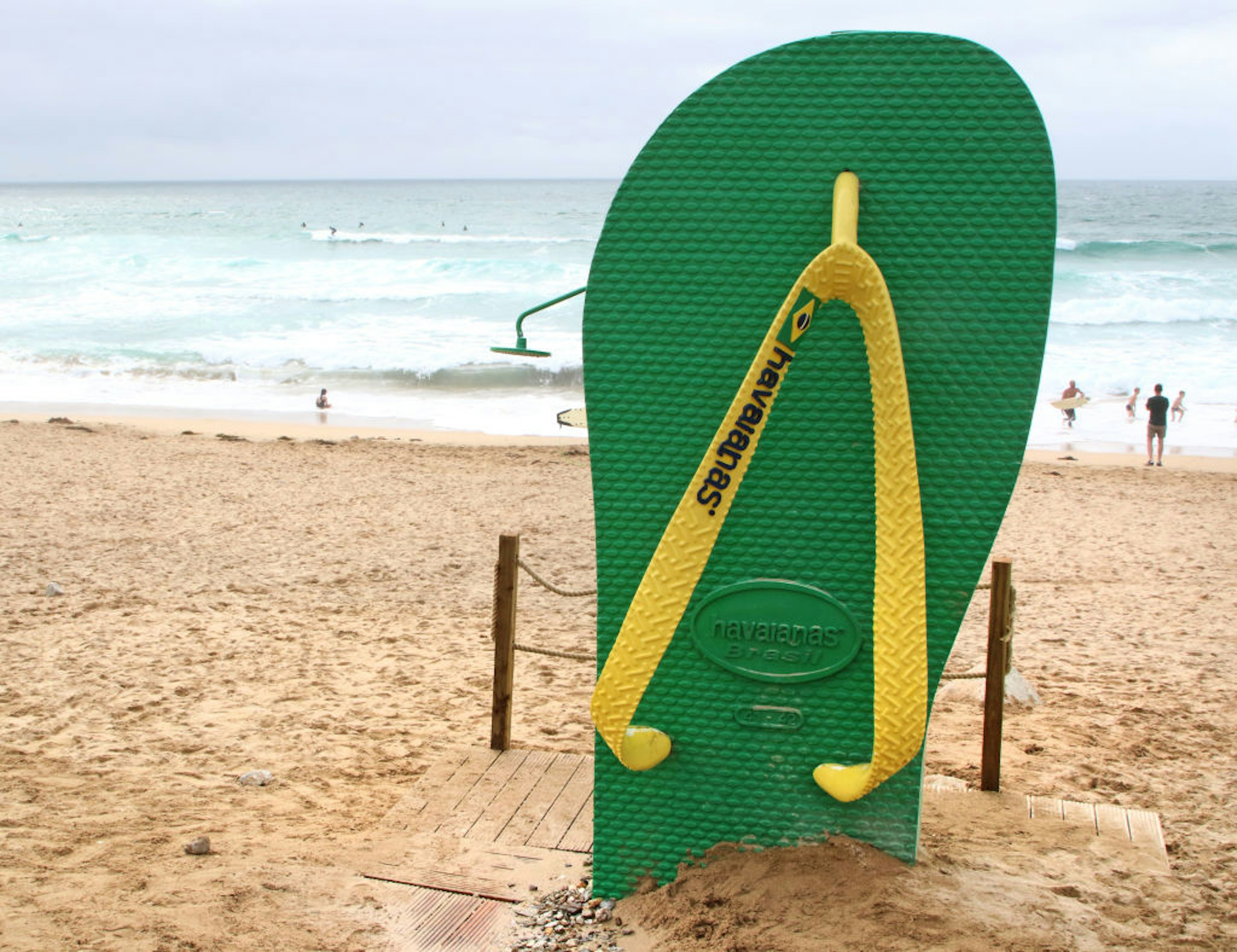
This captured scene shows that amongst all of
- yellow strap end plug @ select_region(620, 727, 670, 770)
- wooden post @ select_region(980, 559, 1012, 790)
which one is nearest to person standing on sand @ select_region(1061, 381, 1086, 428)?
wooden post @ select_region(980, 559, 1012, 790)

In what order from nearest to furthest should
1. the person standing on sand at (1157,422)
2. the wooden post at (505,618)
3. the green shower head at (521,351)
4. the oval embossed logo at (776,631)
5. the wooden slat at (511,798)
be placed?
the oval embossed logo at (776,631) < the green shower head at (521,351) < the wooden slat at (511,798) < the wooden post at (505,618) < the person standing on sand at (1157,422)

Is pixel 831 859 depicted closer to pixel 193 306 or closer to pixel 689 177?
pixel 689 177

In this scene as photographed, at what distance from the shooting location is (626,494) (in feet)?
9.84

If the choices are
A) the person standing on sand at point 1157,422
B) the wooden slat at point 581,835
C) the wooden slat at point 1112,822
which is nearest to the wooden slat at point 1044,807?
the wooden slat at point 1112,822

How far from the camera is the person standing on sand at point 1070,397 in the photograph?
607 inches

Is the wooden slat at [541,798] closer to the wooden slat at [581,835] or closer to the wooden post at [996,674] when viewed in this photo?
the wooden slat at [581,835]

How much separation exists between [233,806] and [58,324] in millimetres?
22905

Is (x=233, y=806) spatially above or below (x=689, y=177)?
below

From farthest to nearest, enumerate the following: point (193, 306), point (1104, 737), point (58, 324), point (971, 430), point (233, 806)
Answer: point (193, 306), point (58, 324), point (1104, 737), point (233, 806), point (971, 430)

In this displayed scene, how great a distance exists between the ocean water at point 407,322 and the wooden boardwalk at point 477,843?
194 centimetres

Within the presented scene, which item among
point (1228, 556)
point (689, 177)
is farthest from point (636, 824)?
point (1228, 556)

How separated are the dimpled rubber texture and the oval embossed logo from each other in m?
0.03

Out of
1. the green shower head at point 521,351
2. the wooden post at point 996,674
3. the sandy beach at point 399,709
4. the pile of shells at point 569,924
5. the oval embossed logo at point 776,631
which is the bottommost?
the sandy beach at point 399,709

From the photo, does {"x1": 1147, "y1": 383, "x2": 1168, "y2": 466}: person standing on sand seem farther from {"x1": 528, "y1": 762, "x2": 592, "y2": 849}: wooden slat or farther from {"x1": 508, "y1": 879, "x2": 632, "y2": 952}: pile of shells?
{"x1": 508, "y1": 879, "x2": 632, "y2": 952}: pile of shells
